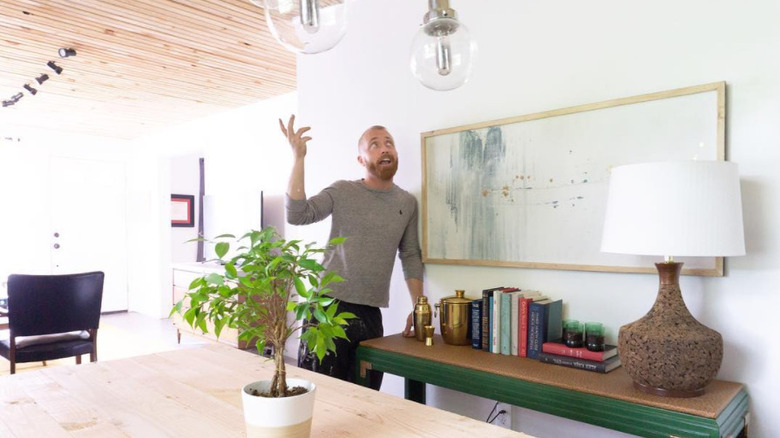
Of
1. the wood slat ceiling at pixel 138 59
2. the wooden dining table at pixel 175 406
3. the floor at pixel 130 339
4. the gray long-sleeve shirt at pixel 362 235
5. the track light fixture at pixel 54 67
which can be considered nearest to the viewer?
the wooden dining table at pixel 175 406

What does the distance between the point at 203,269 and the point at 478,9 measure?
11.2ft

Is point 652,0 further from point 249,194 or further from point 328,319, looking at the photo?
point 249,194

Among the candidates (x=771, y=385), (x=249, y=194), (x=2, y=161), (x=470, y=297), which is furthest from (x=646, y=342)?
(x=2, y=161)

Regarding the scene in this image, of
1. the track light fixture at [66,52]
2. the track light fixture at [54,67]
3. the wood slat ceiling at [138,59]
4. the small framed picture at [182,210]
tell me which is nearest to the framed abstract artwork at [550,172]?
the wood slat ceiling at [138,59]

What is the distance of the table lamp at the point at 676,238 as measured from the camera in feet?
4.66

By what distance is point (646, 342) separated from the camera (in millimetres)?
1489

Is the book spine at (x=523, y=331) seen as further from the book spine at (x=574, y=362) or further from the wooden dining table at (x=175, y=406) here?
the wooden dining table at (x=175, y=406)

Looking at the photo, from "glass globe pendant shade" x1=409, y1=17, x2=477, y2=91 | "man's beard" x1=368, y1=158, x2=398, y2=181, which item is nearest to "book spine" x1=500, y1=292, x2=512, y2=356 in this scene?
"man's beard" x1=368, y1=158, x2=398, y2=181

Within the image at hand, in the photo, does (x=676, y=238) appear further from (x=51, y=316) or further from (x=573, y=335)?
(x=51, y=316)

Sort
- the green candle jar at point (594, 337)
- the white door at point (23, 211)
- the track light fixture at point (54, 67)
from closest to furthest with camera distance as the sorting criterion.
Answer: the green candle jar at point (594, 337) → the track light fixture at point (54, 67) → the white door at point (23, 211)

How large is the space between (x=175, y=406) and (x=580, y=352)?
1.29m

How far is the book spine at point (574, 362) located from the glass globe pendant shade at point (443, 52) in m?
1.08

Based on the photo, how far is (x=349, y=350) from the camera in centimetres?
233

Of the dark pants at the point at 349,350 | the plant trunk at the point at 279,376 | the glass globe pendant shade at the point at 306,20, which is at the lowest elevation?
the dark pants at the point at 349,350
